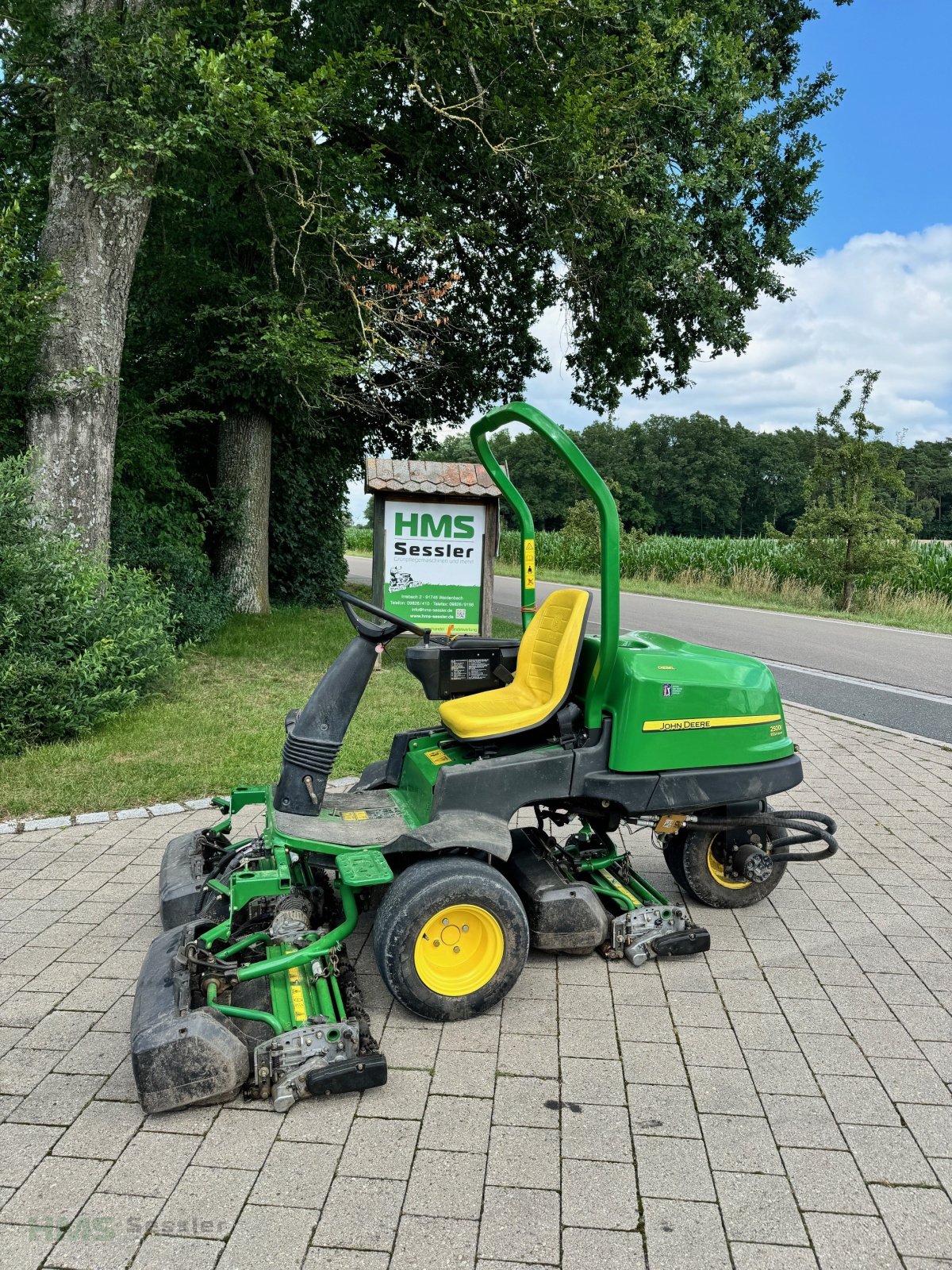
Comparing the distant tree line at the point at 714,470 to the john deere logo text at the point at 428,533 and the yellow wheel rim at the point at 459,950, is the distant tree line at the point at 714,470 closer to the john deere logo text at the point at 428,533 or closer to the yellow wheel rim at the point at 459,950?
the john deere logo text at the point at 428,533

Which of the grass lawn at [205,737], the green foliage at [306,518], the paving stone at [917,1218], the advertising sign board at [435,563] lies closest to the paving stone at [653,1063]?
the paving stone at [917,1218]

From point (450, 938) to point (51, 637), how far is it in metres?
4.86

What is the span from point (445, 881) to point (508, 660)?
1.29 metres

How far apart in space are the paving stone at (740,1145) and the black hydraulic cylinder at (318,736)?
180 cm

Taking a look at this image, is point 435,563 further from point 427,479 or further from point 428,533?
point 427,479

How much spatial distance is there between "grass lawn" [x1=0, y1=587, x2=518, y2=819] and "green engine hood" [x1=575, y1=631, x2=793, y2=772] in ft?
9.61

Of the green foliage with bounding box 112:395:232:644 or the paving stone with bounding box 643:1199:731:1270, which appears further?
the green foliage with bounding box 112:395:232:644

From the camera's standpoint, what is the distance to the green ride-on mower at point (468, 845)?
284 centimetres

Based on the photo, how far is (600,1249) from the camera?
221 cm

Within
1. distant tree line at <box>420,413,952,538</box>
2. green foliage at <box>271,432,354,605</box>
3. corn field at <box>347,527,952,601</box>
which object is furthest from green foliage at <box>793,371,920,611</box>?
distant tree line at <box>420,413,952,538</box>

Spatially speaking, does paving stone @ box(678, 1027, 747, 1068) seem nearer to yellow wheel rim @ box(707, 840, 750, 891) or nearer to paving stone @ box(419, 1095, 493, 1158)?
paving stone @ box(419, 1095, 493, 1158)

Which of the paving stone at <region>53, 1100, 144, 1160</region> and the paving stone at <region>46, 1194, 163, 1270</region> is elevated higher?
the paving stone at <region>46, 1194, 163, 1270</region>

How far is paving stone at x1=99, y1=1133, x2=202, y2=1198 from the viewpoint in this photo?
2393 mm

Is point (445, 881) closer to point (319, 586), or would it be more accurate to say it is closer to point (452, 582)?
point (452, 582)
